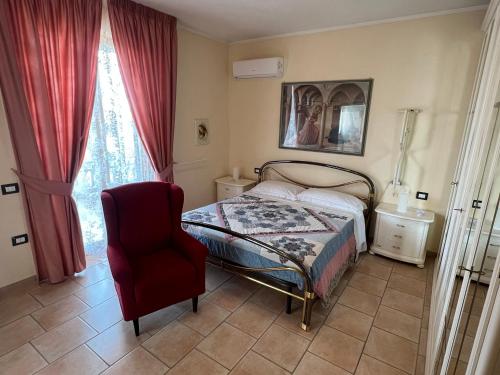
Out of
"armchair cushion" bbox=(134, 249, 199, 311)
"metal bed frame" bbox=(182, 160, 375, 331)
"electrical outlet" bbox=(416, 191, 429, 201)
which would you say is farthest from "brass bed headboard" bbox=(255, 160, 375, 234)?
"armchair cushion" bbox=(134, 249, 199, 311)

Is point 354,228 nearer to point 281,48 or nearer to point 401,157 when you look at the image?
point 401,157

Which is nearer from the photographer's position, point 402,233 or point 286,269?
point 286,269

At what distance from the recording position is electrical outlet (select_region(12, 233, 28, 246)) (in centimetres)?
259

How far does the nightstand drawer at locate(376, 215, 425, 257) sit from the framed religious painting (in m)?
0.98

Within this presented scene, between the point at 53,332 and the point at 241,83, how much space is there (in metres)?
3.97

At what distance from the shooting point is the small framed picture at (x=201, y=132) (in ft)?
13.9

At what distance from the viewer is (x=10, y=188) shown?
249cm

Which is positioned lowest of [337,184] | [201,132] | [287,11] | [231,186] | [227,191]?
[227,191]

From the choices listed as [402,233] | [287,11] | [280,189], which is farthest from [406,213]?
[287,11]

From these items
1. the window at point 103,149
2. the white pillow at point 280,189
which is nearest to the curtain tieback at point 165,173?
the window at point 103,149

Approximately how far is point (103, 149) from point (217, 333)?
2.30 meters

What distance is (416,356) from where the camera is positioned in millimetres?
2041

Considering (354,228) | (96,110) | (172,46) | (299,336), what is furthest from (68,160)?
(354,228)

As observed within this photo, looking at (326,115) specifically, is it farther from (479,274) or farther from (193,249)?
(479,274)
